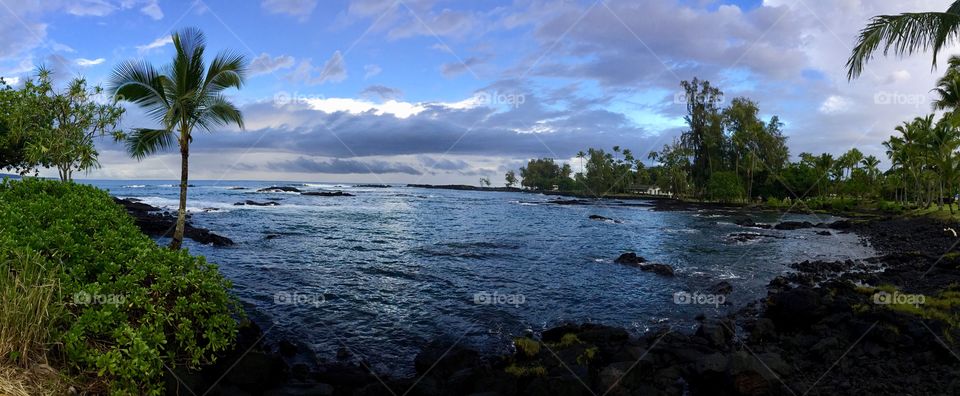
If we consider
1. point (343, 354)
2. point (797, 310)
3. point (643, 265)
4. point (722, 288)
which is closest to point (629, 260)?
point (643, 265)

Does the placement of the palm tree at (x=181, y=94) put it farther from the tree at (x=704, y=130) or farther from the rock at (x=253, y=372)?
the tree at (x=704, y=130)

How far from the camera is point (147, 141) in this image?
18000 millimetres

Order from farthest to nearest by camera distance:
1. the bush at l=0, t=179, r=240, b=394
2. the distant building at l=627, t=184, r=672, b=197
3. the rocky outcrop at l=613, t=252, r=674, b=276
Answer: the distant building at l=627, t=184, r=672, b=197 → the rocky outcrop at l=613, t=252, r=674, b=276 → the bush at l=0, t=179, r=240, b=394

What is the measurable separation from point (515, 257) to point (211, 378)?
21618 millimetres

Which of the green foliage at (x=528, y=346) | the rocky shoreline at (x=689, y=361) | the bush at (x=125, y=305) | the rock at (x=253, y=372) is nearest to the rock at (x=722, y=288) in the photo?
the rocky shoreline at (x=689, y=361)

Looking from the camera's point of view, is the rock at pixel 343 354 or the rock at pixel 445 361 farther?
the rock at pixel 343 354

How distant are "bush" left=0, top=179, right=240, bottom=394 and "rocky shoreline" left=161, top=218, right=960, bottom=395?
0.61 m

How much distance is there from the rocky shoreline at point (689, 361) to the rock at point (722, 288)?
9.16 ft

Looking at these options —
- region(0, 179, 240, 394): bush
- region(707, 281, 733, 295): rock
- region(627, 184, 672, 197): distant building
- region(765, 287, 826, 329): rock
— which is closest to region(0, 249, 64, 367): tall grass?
region(0, 179, 240, 394): bush

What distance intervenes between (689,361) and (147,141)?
20.0 meters

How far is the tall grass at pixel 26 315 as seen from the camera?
548 cm

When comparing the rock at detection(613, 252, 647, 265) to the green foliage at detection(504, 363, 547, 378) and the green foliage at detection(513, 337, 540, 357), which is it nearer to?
the green foliage at detection(513, 337, 540, 357)

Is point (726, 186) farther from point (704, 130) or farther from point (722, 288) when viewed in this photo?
point (722, 288)

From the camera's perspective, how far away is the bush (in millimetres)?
5832
